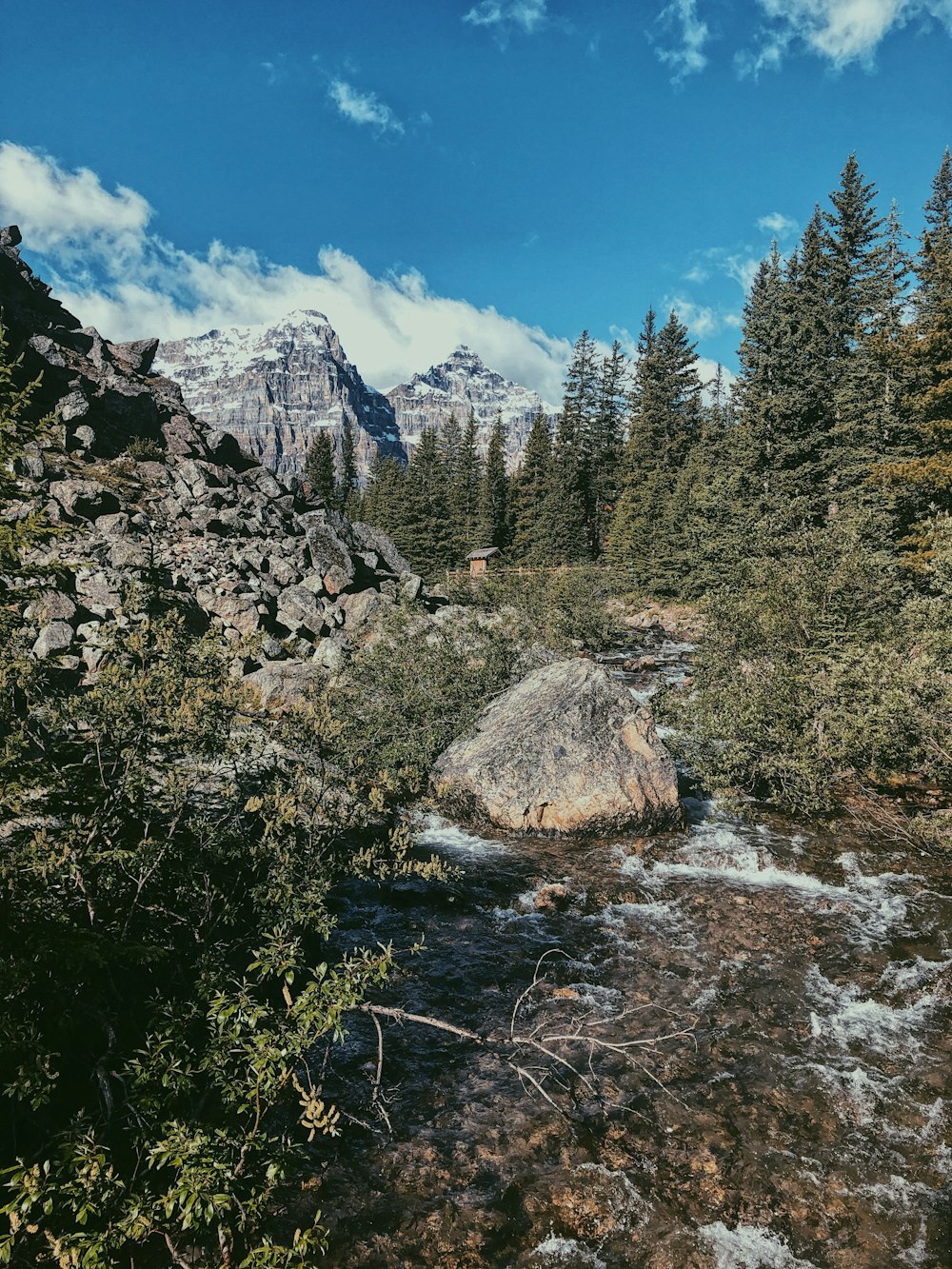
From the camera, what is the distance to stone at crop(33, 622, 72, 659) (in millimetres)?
22433

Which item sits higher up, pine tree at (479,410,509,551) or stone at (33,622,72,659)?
pine tree at (479,410,509,551)

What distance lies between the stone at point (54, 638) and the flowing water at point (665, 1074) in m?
17.1

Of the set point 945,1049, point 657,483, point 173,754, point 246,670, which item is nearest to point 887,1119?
point 945,1049

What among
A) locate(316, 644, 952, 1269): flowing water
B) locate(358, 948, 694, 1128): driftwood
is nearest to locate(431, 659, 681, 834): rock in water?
locate(316, 644, 952, 1269): flowing water

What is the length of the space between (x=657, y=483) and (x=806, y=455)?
17.7 m

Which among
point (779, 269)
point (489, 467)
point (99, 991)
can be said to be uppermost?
point (779, 269)

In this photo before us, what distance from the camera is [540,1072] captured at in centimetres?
798

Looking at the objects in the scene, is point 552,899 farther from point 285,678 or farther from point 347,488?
point 347,488

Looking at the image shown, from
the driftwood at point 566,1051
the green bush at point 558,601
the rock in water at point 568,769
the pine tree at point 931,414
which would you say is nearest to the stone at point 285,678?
the rock in water at point 568,769

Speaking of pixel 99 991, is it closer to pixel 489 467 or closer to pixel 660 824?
pixel 660 824

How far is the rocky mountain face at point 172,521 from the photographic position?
1046 inches

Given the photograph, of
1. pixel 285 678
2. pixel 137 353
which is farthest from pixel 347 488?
pixel 285 678

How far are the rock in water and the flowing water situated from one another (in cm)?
142

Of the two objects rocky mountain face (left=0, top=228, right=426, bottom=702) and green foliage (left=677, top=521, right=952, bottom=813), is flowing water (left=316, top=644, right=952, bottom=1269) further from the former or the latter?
rocky mountain face (left=0, top=228, right=426, bottom=702)
